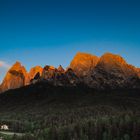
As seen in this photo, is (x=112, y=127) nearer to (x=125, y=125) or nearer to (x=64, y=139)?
(x=125, y=125)

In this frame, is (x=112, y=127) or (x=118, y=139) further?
(x=112, y=127)

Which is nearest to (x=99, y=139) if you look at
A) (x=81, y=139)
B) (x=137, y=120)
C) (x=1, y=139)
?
(x=81, y=139)

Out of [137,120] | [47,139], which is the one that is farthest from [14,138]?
[137,120]

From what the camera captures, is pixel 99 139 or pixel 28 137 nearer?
pixel 28 137

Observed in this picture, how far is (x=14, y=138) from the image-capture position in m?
180

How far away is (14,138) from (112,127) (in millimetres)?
57822

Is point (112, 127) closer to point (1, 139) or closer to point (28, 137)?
point (28, 137)

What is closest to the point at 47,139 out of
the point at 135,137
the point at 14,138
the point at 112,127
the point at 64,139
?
the point at 64,139

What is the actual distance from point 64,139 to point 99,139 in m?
21.5

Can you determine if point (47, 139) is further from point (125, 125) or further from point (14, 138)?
point (125, 125)

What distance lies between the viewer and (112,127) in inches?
7795

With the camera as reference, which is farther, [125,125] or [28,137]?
[125,125]

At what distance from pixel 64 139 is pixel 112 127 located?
29338 mm

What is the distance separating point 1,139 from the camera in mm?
177000
